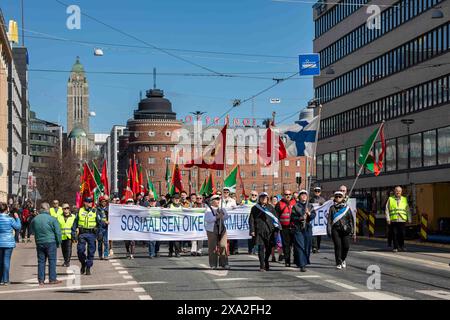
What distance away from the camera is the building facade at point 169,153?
158 meters

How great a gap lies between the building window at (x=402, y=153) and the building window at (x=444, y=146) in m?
5.72

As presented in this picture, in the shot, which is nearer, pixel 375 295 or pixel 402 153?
pixel 375 295

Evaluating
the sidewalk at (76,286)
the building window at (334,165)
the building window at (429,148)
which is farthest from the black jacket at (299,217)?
the building window at (334,165)

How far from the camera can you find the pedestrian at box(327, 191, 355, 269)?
19.2 metres

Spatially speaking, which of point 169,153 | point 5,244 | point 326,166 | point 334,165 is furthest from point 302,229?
point 169,153

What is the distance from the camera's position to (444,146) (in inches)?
1937

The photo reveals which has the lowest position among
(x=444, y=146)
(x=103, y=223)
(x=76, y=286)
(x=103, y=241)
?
(x=76, y=286)

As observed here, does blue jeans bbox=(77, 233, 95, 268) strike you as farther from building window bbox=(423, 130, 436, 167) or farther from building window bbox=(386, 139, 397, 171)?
building window bbox=(386, 139, 397, 171)

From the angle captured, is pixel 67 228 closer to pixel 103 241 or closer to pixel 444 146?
pixel 103 241

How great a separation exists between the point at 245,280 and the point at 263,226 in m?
2.45

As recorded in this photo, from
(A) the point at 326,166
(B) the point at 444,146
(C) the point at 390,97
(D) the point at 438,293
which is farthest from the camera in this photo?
(A) the point at 326,166

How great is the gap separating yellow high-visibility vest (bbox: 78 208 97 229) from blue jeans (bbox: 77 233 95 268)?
21 centimetres

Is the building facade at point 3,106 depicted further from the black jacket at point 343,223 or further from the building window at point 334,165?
the black jacket at point 343,223
